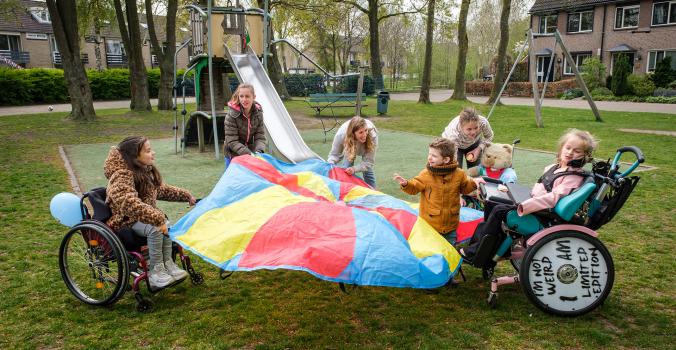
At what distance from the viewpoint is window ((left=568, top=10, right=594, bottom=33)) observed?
37.3 metres

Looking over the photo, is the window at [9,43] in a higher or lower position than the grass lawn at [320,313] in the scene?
higher

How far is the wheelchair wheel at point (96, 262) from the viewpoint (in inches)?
151

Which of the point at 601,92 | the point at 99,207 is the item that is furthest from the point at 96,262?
the point at 601,92

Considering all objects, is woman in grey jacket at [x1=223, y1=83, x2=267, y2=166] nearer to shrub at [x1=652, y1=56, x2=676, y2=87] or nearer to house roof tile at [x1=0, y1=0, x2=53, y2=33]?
shrub at [x1=652, y1=56, x2=676, y2=87]

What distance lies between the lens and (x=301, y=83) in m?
38.0

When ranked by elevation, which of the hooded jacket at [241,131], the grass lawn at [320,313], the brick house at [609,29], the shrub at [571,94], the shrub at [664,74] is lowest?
the grass lawn at [320,313]

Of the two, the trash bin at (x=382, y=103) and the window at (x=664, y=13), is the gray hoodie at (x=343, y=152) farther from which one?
the window at (x=664, y=13)

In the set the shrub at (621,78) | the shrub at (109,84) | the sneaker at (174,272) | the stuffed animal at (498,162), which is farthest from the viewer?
the shrub at (109,84)

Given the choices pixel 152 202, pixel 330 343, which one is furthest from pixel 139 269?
pixel 330 343

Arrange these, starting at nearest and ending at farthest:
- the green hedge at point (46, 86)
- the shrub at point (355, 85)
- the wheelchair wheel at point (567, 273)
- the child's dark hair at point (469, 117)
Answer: the wheelchair wheel at point (567, 273) → the child's dark hair at point (469, 117) → the green hedge at point (46, 86) → the shrub at point (355, 85)

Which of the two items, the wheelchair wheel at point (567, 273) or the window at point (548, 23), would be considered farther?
the window at point (548, 23)

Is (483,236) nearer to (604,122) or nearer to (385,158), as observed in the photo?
(385,158)

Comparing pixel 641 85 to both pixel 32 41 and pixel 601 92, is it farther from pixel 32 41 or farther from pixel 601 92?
pixel 32 41

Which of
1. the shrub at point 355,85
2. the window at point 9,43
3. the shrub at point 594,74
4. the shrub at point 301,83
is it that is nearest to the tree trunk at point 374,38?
the shrub at point 355,85
